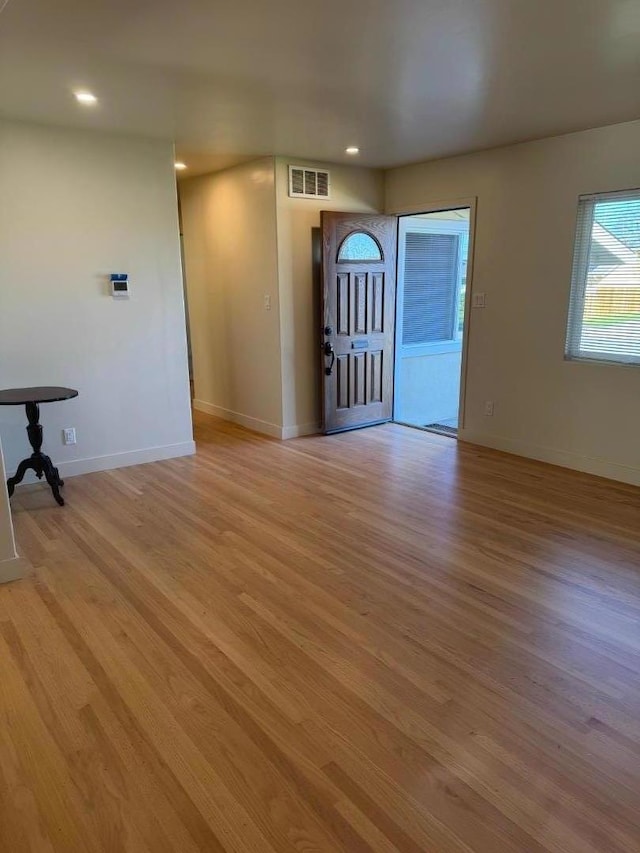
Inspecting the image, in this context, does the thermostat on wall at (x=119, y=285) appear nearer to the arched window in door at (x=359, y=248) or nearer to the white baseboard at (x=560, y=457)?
the arched window in door at (x=359, y=248)

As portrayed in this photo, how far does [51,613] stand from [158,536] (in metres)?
0.86

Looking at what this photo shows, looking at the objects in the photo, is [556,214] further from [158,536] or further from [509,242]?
[158,536]

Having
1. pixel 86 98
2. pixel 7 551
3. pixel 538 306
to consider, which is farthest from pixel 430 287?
pixel 7 551

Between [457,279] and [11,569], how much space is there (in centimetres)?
579

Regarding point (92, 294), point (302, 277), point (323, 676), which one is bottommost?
point (323, 676)

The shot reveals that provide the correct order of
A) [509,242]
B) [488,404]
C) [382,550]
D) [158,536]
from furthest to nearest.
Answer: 1. [488,404]
2. [509,242]
3. [158,536]
4. [382,550]

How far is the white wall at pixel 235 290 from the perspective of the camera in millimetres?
5250

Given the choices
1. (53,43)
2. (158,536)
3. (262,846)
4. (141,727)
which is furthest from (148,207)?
(262,846)

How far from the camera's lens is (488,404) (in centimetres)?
512

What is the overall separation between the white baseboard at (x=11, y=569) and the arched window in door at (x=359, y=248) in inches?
148

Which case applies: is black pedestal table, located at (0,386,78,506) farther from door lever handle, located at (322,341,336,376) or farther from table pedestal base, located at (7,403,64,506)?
door lever handle, located at (322,341,336,376)

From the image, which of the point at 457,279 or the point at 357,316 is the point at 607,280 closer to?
the point at 357,316

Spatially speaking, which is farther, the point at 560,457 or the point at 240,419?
the point at 240,419

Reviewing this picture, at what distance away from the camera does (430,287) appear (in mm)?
6781
